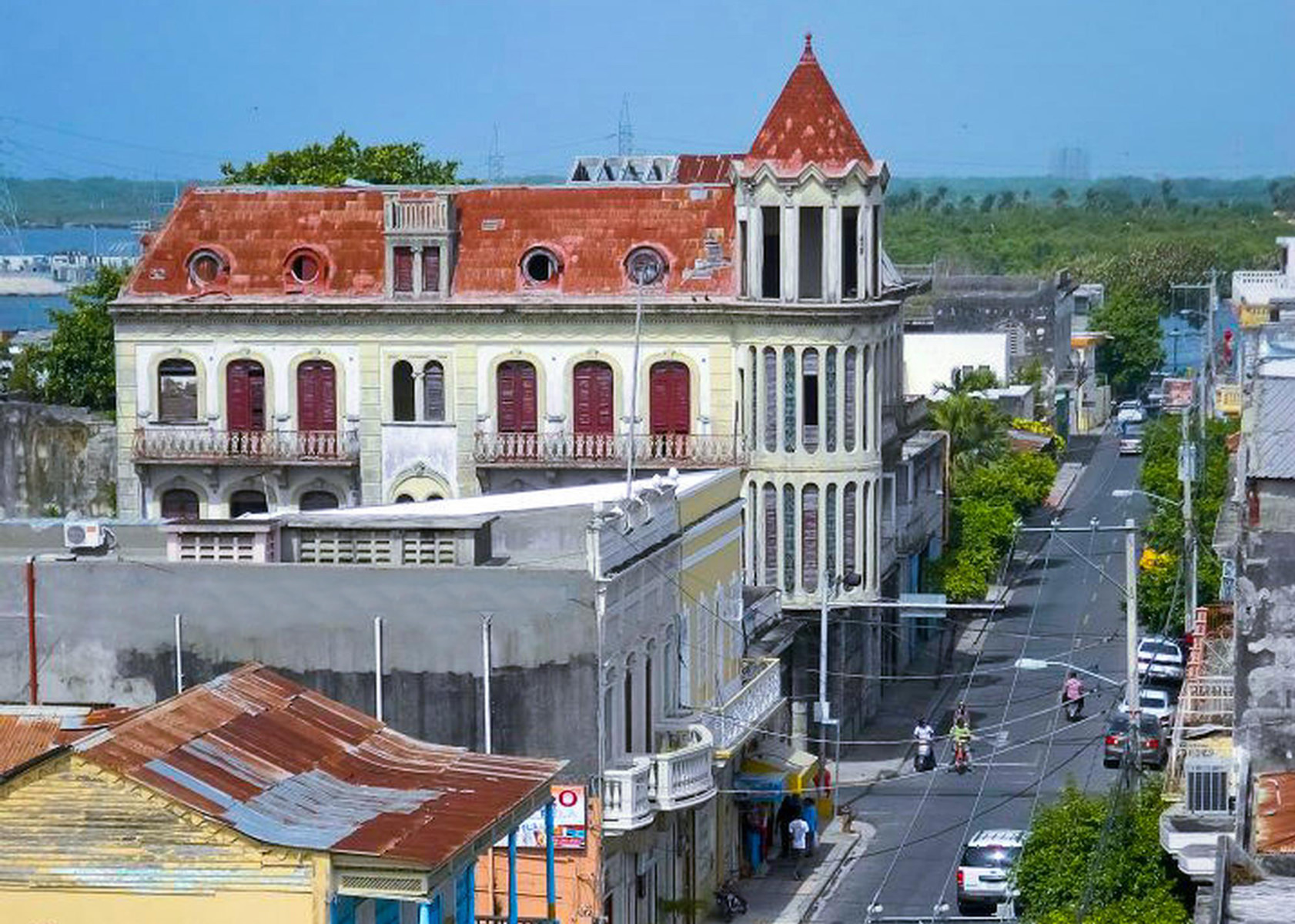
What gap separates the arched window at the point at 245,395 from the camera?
67.6 m

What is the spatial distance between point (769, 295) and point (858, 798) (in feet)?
35.9

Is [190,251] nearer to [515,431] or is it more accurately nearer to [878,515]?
[515,431]

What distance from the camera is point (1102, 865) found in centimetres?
3781

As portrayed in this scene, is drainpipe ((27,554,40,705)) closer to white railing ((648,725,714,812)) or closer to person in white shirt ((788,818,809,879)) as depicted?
white railing ((648,725,714,812))

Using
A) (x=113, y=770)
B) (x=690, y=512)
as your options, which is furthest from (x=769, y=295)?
(x=113, y=770)

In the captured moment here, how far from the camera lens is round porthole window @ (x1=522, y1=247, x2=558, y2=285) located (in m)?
66.2

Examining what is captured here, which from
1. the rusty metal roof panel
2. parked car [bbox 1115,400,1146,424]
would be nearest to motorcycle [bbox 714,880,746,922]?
the rusty metal roof panel

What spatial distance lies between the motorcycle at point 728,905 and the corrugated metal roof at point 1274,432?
1296 centimetres

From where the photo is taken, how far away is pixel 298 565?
138 ft

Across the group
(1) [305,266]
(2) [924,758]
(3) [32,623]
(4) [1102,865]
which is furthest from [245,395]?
(4) [1102,865]

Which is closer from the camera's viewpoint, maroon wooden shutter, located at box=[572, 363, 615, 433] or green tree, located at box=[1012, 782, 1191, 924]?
green tree, located at box=[1012, 782, 1191, 924]

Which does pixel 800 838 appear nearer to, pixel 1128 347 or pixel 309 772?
pixel 309 772

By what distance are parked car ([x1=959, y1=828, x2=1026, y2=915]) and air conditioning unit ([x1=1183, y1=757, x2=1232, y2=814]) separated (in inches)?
431

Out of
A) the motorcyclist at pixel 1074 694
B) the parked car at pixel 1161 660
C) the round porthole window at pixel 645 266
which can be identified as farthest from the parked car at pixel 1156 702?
the round porthole window at pixel 645 266
